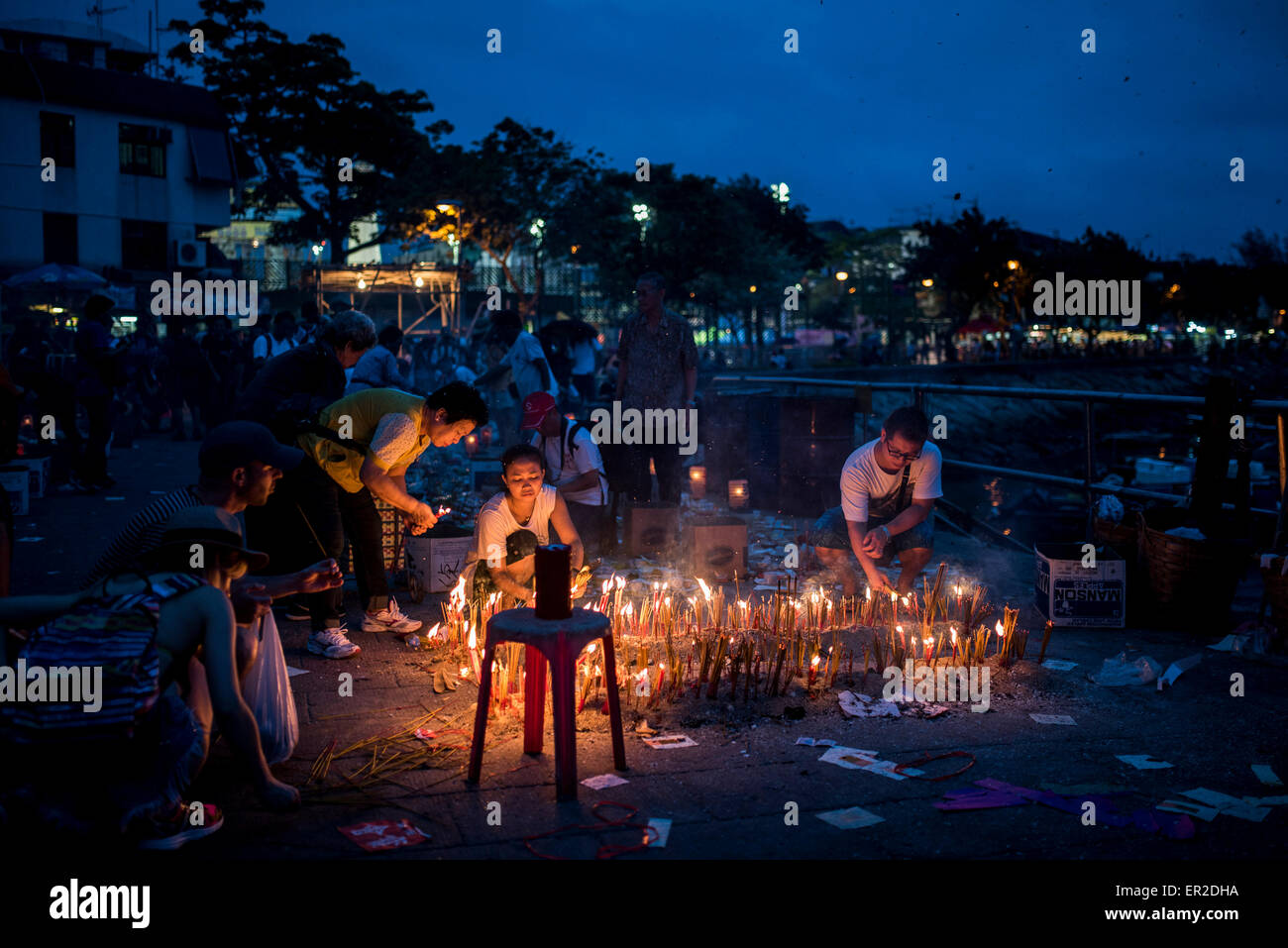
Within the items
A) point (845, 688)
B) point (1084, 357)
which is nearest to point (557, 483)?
point (845, 688)

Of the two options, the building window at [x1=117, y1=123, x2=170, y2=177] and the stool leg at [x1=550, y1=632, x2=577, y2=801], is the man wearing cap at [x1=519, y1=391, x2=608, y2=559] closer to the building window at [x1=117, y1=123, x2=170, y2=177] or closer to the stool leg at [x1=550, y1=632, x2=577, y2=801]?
the stool leg at [x1=550, y1=632, x2=577, y2=801]

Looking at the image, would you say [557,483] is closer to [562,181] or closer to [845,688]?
[845,688]

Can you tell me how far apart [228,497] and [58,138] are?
32.6 meters

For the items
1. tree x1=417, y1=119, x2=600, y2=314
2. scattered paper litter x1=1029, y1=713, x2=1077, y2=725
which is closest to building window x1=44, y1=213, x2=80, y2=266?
tree x1=417, y1=119, x2=600, y2=314

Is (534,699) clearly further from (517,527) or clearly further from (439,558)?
(439,558)

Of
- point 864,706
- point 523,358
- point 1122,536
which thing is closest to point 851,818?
point 864,706

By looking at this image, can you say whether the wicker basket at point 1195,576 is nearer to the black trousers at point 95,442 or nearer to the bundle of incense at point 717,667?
the bundle of incense at point 717,667

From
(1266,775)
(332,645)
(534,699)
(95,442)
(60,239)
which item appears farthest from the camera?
(60,239)

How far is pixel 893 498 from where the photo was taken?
7312 millimetres

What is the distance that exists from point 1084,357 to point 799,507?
5174cm

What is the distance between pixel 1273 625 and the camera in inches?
244

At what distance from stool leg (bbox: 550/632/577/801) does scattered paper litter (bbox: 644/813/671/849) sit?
14.5 inches

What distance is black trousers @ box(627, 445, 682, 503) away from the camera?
929 centimetres
